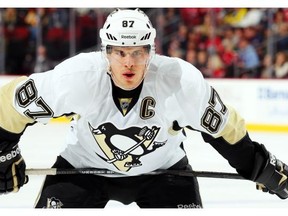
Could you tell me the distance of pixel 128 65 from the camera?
2166mm

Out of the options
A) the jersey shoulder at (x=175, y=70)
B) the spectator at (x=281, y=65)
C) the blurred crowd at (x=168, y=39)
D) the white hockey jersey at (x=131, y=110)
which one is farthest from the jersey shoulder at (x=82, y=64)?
the spectator at (x=281, y=65)

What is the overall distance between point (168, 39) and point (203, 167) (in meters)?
2.84

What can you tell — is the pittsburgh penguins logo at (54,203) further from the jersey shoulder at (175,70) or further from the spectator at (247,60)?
the spectator at (247,60)

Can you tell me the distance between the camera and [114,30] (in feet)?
7.30

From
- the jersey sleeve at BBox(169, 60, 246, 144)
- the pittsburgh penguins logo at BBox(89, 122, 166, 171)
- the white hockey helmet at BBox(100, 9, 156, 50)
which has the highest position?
the white hockey helmet at BBox(100, 9, 156, 50)

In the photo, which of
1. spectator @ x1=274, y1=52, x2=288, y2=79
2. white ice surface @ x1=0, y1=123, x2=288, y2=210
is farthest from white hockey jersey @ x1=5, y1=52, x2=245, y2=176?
spectator @ x1=274, y1=52, x2=288, y2=79

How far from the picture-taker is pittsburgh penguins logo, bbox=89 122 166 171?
7.64 feet

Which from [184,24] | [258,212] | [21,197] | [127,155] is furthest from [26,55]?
[258,212]

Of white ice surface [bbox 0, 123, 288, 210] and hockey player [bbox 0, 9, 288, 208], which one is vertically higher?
hockey player [bbox 0, 9, 288, 208]

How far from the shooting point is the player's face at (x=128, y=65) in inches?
85.9

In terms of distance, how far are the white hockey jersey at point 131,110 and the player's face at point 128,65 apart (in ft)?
0.19

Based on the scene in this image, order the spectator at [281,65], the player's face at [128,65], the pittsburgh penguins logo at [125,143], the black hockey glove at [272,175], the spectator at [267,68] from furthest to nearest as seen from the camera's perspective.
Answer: the spectator at [267,68] → the spectator at [281,65] → the black hockey glove at [272,175] → the pittsburgh penguins logo at [125,143] → the player's face at [128,65]

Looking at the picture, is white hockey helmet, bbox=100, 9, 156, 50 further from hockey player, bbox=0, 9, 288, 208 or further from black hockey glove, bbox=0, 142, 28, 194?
black hockey glove, bbox=0, 142, 28, 194

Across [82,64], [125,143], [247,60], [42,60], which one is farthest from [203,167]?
[42,60]
